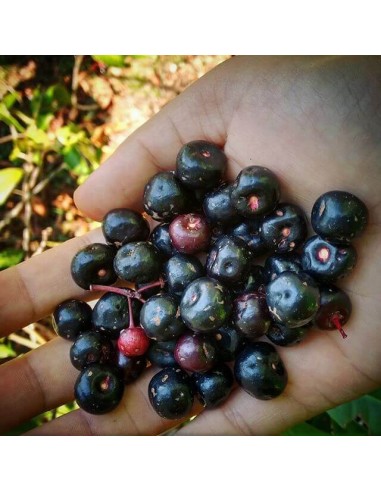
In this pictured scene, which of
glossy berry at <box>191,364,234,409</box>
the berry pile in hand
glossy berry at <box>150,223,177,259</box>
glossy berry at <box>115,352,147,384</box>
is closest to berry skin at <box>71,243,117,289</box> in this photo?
the berry pile in hand

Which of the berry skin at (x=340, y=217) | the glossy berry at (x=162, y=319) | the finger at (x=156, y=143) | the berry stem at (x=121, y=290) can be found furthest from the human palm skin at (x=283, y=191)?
the glossy berry at (x=162, y=319)

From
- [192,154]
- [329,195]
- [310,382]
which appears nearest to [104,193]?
[192,154]

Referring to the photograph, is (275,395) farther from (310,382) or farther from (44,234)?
(44,234)

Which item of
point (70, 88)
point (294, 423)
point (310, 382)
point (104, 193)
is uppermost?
point (70, 88)

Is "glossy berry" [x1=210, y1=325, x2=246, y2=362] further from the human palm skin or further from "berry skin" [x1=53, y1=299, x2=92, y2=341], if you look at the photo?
"berry skin" [x1=53, y1=299, x2=92, y2=341]

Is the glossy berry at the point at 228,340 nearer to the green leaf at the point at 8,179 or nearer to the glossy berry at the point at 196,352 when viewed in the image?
the glossy berry at the point at 196,352

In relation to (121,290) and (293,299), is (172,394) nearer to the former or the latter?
(121,290)
